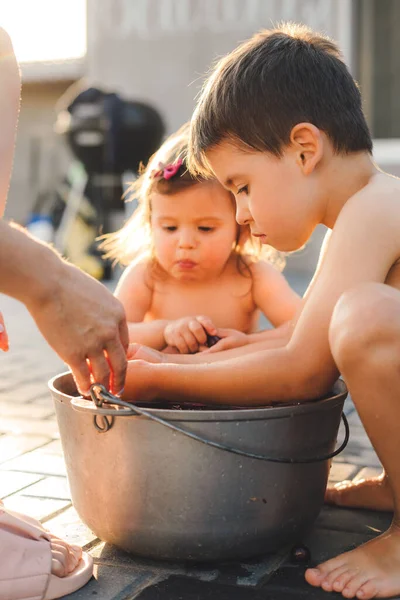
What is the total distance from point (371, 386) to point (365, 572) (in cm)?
33

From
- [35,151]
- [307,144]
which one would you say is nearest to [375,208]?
[307,144]

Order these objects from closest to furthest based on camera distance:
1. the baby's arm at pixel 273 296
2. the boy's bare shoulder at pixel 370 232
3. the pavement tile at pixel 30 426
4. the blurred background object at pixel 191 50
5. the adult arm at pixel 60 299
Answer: the adult arm at pixel 60 299 → the boy's bare shoulder at pixel 370 232 → the baby's arm at pixel 273 296 → the pavement tile at pixel 30 426 → the blurred background object at pixel 191 50

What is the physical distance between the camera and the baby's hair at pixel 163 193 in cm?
223

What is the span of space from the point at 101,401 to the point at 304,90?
76cm

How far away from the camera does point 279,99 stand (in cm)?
170

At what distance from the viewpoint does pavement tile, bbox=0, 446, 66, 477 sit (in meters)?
2.15

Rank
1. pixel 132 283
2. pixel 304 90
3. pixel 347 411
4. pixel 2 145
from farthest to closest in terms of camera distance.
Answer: pixel 347 411, pixel 132 283, pixel 304 90, pixel 2 145

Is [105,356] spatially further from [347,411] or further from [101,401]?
[347,411]

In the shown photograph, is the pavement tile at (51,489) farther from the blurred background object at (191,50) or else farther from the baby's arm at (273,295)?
the blurred background object at (191,50)

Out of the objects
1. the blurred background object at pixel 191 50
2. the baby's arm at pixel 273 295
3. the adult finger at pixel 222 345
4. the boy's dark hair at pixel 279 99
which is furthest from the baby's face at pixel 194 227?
the blurred background object at pixel 191 50

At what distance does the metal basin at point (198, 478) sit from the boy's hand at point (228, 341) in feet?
1.69

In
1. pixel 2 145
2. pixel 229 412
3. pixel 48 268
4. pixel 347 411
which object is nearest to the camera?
pixel 48 268

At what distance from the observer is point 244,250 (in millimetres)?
2441

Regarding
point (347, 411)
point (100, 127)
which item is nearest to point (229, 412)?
point (347, 411)
